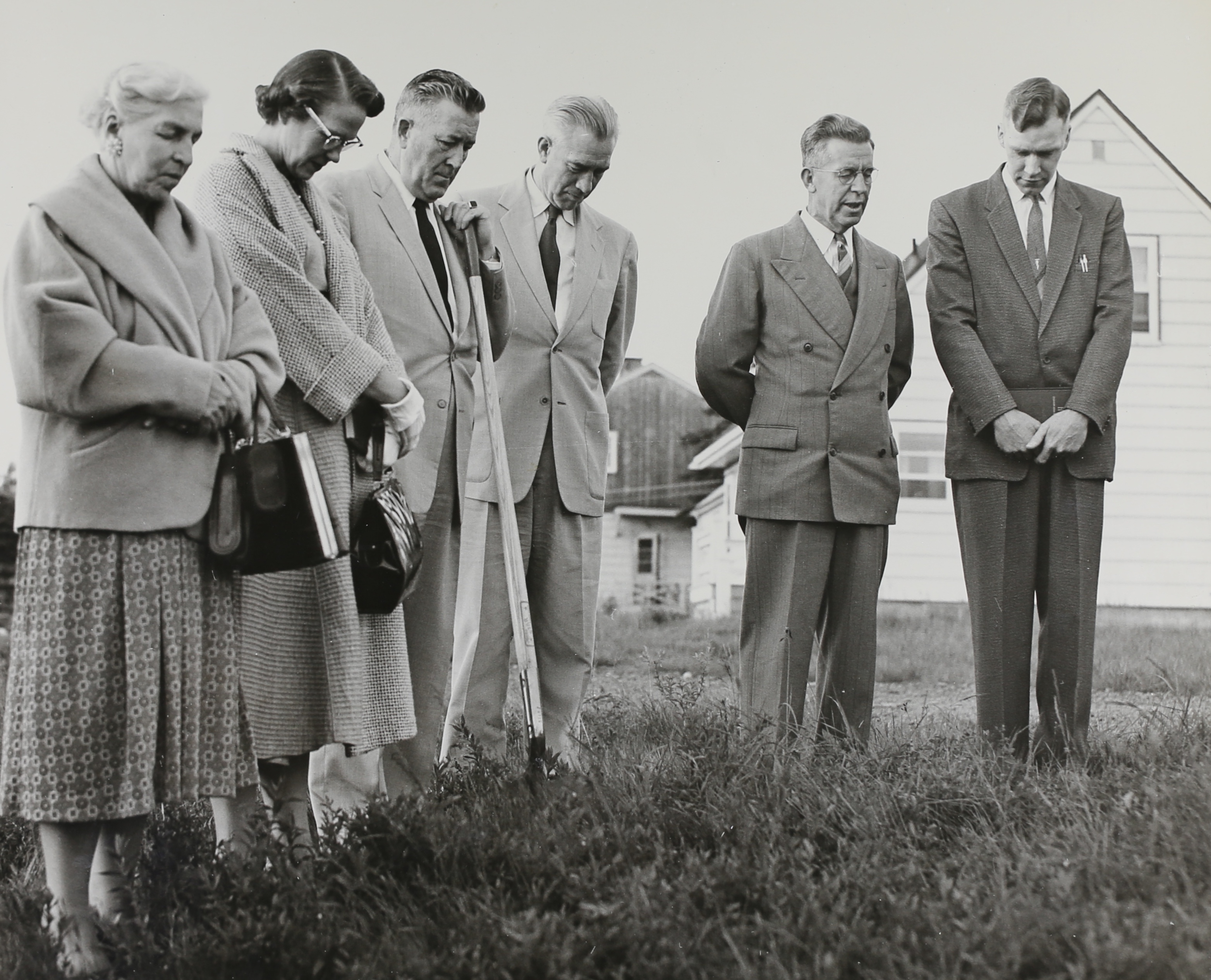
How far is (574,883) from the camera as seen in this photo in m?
2.54

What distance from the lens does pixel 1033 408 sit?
3.91 m

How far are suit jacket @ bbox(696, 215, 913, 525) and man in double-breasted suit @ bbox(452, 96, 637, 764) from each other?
1.54 ft

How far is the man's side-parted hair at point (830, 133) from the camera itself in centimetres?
405

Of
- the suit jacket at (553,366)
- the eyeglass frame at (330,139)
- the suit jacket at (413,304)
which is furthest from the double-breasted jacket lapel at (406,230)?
the eyeglass frame at (330,139)

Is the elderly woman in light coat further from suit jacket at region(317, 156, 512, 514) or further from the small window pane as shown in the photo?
the small window pane

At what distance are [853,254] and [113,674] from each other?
112 inches

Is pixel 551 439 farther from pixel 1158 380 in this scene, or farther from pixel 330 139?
pixel 1158 380

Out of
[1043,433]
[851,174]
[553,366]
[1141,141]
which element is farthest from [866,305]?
[1141,141]

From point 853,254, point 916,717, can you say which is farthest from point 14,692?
point 916,717

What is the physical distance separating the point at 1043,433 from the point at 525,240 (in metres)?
1.85

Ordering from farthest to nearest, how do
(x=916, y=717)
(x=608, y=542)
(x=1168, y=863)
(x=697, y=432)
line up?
(x=697, y=432) → (x=608, y=542) → (x=916, y=717) → (x=1168, y=863)

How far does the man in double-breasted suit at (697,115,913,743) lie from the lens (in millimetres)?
3984

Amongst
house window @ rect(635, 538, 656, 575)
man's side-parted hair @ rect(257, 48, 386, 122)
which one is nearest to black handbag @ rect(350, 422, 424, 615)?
man's side-parted hair @ rect(257, 48, 386, 122)

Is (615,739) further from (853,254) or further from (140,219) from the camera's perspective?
(140,219)
